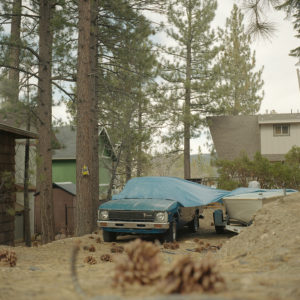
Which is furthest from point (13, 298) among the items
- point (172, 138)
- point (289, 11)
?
point (172, 138)

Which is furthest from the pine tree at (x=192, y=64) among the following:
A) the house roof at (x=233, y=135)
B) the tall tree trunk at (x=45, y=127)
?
the tall tree trunk at (x=45, y=127)

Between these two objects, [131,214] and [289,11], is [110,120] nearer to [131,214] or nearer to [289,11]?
[131,214]

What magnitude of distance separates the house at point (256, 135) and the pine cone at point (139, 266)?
22.8m

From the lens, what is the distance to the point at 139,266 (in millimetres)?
3088

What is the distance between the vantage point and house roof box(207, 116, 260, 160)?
27.3 metres

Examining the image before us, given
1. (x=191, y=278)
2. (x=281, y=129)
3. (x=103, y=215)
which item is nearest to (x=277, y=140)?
(x=281, y=129)

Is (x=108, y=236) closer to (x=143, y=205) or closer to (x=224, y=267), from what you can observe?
(x=143, y=205)

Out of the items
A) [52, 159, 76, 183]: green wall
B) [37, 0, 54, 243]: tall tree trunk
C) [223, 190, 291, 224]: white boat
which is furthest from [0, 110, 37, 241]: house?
[223, 190, 291, 224]: white boat

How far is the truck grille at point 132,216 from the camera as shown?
9.41m

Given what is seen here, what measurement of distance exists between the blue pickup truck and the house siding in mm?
16339

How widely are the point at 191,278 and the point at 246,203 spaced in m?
7.35

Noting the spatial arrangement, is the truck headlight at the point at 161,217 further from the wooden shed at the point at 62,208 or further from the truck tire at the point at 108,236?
the wooden shed at the point at 62,208

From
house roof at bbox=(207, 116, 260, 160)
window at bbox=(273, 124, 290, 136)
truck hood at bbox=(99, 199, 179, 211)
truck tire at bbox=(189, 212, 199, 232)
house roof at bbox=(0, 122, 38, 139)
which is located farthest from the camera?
house roof at bbox=(207, 116, 260, 160)

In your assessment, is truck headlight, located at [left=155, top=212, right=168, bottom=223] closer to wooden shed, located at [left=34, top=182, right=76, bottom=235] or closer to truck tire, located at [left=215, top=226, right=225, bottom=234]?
truck tire, located at [left=215, top=226, right=225, bottom=234]
